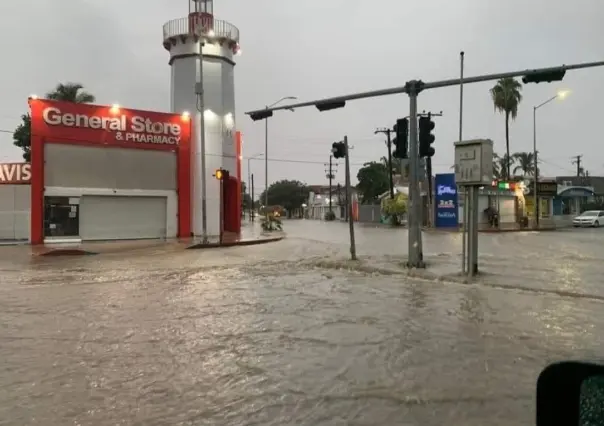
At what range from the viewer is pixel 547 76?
14.2m

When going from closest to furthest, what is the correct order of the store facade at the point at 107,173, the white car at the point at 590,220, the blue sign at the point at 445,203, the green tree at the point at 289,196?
1. the store facade at the point at 107,173
2. the white car at the point at 590,220
3. the blue sign at the point at 445,203
4. the green tree at the point at 289,196

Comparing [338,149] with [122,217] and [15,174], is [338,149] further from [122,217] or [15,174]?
[15,174]

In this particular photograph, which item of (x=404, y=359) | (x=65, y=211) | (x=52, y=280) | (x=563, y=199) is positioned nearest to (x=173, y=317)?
(x=404, y=359)

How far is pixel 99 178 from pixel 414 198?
20956 millimetres

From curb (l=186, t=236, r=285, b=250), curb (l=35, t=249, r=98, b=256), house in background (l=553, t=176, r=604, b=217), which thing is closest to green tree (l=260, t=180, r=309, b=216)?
house in background (l=553, t=176, r=604, b=217)

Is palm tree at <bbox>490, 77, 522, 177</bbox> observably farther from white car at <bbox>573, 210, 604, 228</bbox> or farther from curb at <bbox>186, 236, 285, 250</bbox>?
curb at <bbox>186, 236, 285, 250</bbox>

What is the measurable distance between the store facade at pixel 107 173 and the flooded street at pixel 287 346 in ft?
53.9

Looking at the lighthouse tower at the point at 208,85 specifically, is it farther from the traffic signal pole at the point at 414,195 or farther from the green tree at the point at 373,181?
the green tree at the point at 373,181

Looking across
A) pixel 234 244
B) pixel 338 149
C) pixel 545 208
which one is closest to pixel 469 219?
pixel 338 149

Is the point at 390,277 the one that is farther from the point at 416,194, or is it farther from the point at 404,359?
the point at 404,359

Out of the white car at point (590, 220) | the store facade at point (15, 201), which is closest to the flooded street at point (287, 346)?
the store facade at point (15, 201)

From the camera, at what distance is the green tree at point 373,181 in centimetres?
8338

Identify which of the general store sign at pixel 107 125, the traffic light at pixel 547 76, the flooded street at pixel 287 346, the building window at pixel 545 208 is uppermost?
the general store sign at pixel 107 125

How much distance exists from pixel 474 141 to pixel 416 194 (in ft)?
8.55
